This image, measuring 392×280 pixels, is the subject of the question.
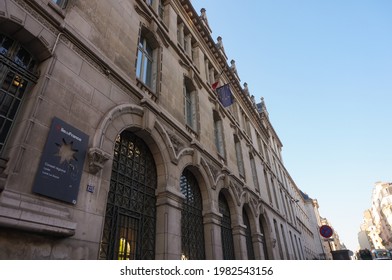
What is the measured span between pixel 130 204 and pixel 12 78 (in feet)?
13.5

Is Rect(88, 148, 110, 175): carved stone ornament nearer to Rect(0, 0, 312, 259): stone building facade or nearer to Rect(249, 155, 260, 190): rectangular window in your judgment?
Rect(0, 0, 312, 259): stone building facade

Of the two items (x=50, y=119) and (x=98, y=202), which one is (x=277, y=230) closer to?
(x=98, y=202)

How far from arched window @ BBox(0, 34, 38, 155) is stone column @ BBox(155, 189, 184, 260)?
4527mm

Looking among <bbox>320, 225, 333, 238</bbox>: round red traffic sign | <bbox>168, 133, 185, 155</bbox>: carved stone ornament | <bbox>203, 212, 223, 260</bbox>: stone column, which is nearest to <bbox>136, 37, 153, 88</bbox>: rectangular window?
<bbox>168, 133, 185, 155</bbox>: carved stone ornament

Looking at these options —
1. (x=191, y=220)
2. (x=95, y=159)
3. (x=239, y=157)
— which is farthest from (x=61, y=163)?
(x=239, y=157)

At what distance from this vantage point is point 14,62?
17.3ft

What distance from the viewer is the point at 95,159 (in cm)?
563

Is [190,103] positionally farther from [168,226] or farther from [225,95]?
[168,226]

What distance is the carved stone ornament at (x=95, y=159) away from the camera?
5.60 m

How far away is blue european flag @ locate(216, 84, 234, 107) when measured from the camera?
601 inches

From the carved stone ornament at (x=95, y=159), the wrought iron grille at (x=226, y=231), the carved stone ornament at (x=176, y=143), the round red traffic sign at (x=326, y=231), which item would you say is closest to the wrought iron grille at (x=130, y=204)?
the carved stone ornament at (x=176, y=143)

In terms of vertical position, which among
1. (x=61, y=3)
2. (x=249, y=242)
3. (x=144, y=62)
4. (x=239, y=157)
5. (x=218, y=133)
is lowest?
(x=249, y=242)

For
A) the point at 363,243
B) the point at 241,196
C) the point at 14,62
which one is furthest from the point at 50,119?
the point at 363,243

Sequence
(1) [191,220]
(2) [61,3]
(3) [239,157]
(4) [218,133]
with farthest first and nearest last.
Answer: (3) [239,157], (4) [218,133], (1) [191,220], (2) [61,3]
